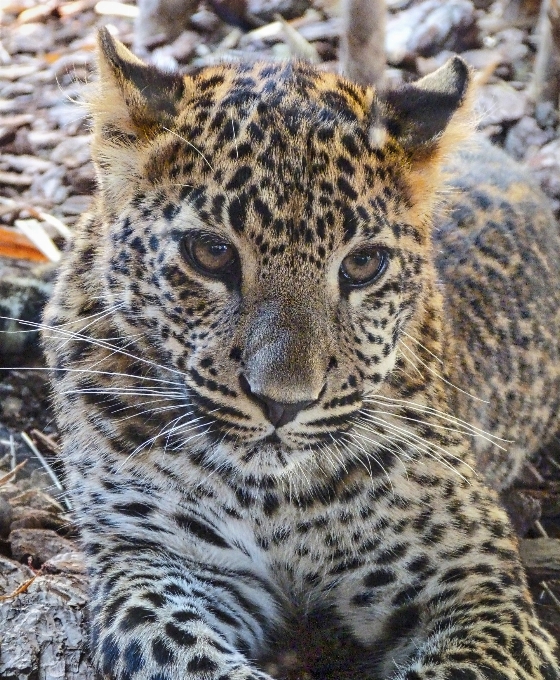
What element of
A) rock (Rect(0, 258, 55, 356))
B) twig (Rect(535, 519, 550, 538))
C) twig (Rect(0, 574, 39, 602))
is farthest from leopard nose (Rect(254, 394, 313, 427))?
rock (Rect(0, 258, 55, 356))

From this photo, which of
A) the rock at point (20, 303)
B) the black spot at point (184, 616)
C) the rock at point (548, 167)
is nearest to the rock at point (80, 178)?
the rock at point (20, 303)

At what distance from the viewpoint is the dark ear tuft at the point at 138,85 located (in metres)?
3.57

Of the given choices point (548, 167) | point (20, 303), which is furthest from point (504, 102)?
point (20, 303)

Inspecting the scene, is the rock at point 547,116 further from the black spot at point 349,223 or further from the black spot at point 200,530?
the black spot at point 200,530

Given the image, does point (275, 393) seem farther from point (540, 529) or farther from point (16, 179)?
point (16, 179)

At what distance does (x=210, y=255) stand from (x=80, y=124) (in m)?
4.05

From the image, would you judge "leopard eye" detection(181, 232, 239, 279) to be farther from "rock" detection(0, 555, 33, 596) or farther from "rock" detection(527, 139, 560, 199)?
"rock" detection(527, 139, 560, 199)

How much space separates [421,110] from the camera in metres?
3.71

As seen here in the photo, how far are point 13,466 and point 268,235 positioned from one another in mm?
2740

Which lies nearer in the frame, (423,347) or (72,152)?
(423,347)

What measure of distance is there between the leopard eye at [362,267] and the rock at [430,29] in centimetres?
296

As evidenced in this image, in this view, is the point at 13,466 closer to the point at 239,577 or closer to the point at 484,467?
the point at 239,577

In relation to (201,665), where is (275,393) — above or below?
above

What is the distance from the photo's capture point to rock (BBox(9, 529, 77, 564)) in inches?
180
